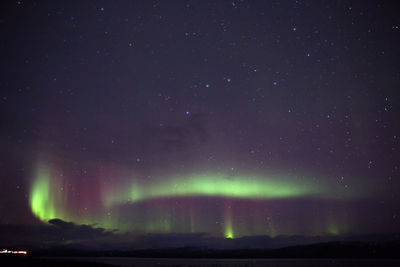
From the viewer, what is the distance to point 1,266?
32.0 metres

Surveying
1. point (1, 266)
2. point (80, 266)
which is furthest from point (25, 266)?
point (80, 266)

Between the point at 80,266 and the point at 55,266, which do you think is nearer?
the point at 55,266

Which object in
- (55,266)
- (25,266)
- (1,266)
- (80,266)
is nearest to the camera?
(1,266)

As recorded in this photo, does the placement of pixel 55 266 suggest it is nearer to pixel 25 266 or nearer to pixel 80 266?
pixel 25 266

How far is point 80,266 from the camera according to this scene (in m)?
48.8

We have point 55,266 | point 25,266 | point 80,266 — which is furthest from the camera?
point 80,266

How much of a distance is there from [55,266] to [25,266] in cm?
469

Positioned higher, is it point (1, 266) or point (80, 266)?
point (1, 266)

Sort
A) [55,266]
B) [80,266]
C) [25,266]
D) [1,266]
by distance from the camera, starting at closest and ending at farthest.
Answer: [1,266]
[25,266]
[55,266]
[80,266]

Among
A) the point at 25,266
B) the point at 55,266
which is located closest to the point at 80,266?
the point at 55,266

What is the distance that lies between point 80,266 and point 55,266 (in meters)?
11.6

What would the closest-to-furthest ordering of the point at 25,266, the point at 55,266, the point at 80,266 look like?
the point at 25,266, the point at 55,266, the point at 80,266

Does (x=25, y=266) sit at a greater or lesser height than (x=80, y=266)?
greater

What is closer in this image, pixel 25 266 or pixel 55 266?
pixel 25 266
